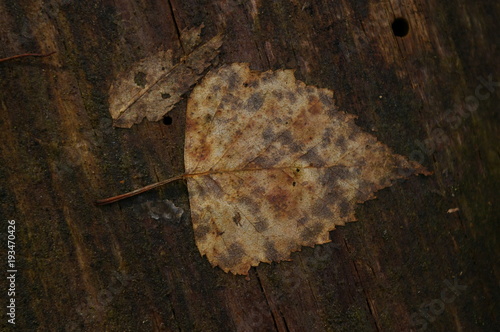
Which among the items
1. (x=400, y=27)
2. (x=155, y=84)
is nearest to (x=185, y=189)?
(x=155, y=84)

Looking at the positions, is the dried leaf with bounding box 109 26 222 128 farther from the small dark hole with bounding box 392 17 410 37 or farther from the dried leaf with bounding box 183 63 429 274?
the small dark hole with bounding box 392 17 410 37

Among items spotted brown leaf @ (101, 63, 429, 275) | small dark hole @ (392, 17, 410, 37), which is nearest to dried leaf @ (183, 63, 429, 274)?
spotted brown leaf @ (101, 63, 429, 275)

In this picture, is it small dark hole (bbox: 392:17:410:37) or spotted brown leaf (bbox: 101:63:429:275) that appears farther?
small dark hole (bbox: 392:17:410:37)

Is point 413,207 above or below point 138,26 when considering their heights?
below

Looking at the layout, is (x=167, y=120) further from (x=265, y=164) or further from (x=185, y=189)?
(x=265, y=164)

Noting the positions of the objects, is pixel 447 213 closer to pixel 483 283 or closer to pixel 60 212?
pixel 483 283

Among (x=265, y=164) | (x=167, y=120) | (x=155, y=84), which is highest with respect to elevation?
(x=155, y=84)

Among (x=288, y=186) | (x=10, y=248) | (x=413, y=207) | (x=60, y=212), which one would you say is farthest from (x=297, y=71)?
(x=10, y=248)
